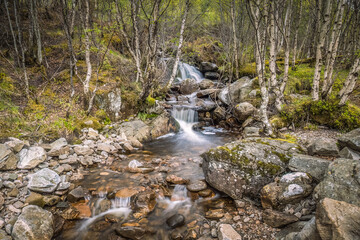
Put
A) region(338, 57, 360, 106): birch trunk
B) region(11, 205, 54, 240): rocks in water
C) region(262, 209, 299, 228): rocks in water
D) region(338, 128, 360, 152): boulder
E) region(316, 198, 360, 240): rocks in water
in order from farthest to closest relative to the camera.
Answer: region(338, 57, 360, 106): birch trunk → region(338, 128, 360, 152): boulder → region(262, 209, 299, 228): rocks in water → region(11, 205, 54, 240): rocks in water → region(316, 198, 360, 240): rocks in water

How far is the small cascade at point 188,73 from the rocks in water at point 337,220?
17334 millimetres

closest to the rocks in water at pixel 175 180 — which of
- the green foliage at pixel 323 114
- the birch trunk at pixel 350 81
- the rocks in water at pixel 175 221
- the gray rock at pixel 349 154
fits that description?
the rocks in water at pixel 175 221

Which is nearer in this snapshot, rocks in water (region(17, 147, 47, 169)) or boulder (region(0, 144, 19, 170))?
boulder (region(0, 144, 19, 170))

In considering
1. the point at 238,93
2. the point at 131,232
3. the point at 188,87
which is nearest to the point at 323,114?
the point at 238,93

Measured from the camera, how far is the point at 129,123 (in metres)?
8.95

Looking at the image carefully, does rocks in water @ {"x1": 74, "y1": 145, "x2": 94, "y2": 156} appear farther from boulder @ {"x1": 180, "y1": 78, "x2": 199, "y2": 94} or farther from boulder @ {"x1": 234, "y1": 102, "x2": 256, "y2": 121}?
boulder @ {"x1": 180, "y1": 78, "x2": 199, "y2": 94}

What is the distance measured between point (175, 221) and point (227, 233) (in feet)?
4.01

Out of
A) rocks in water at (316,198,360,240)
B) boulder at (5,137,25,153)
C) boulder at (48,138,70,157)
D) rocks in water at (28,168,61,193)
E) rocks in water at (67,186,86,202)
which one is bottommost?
rocks in water at (67,186,86,202)

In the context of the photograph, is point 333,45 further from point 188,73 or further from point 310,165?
point 188,73

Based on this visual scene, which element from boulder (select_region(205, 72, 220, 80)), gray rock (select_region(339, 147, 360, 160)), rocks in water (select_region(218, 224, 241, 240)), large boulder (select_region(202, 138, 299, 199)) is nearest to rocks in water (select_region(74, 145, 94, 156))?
large boulder (select_region(202, 138, 299, 199))

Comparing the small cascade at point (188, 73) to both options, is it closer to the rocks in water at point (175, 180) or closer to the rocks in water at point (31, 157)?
the rocks in water at point (175, 180)

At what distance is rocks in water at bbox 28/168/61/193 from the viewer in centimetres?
409

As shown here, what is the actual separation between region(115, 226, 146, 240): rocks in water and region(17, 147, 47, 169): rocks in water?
306cm

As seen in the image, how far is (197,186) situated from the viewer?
502 centimetres
